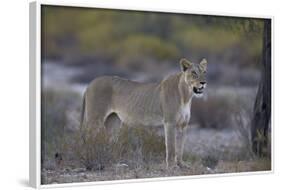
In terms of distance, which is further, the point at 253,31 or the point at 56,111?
the point at 253,31

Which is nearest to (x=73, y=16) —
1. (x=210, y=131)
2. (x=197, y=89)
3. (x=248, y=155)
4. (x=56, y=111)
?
(x=56, y=111)

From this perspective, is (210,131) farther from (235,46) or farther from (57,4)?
(57,4)

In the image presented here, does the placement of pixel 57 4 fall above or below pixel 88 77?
above

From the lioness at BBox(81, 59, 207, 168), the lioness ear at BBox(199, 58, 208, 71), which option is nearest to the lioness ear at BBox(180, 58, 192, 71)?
the lioness at BBox(81, 59, 207, 168)

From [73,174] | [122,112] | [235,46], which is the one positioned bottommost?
[73,174]

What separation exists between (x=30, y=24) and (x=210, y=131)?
9.18ft

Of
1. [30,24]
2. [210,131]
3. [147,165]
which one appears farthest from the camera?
[210,131]

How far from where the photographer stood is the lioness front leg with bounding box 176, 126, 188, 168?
9008 millimetres

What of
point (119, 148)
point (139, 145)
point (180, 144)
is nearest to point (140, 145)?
point (139, 145)

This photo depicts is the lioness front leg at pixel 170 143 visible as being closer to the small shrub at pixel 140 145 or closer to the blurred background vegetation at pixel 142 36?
the small shrub at pixel 140 145

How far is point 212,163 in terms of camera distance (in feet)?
30.8

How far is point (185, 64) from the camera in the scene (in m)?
9.09

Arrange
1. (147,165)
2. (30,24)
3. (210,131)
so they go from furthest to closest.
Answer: (210,131) → (147,165) → (30,24)

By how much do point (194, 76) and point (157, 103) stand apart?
23.3 inches
